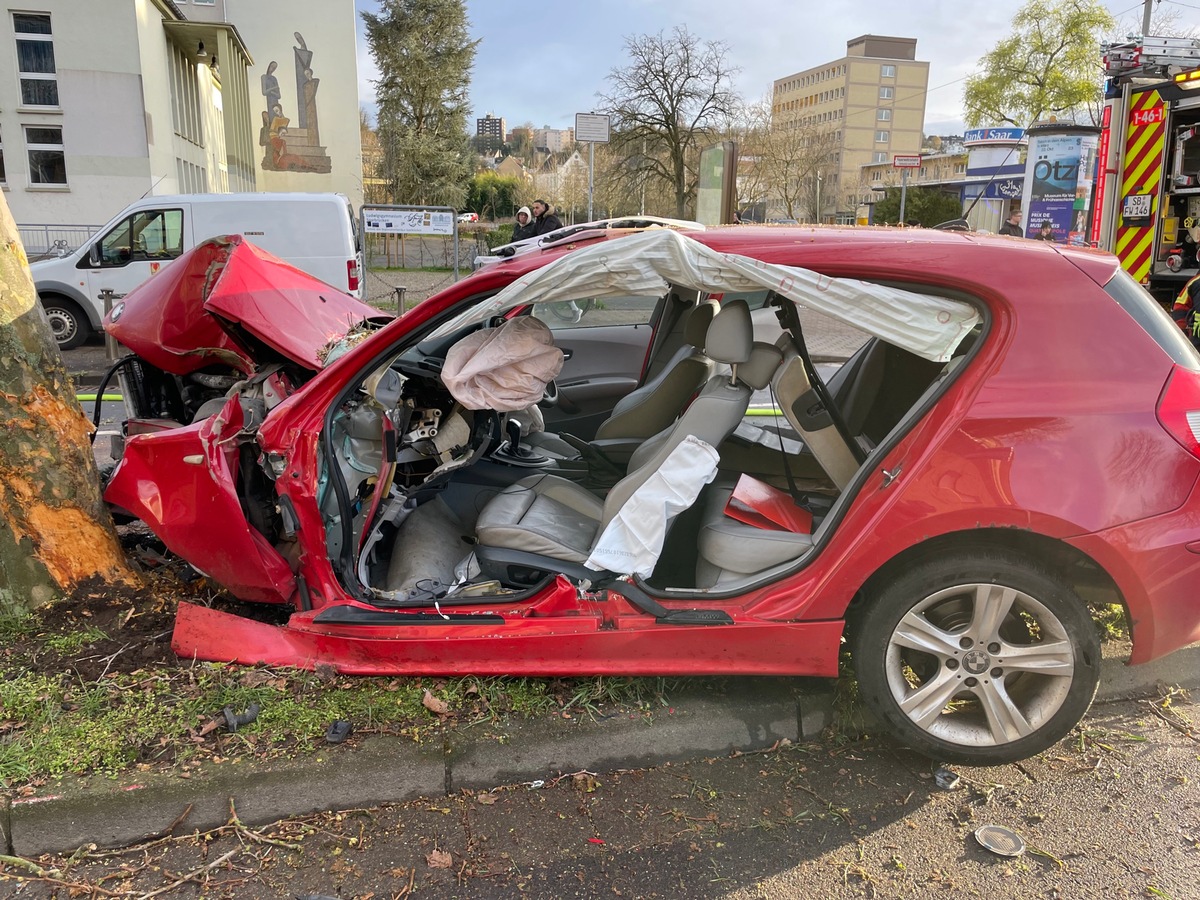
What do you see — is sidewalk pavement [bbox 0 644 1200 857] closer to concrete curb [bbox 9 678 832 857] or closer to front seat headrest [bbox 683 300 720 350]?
concrete curb [bbox 9 678 832 857]

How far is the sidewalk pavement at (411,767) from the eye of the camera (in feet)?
8.19

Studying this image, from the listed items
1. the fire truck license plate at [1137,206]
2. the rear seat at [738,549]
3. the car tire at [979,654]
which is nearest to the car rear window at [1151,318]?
the car tire at [979,654]

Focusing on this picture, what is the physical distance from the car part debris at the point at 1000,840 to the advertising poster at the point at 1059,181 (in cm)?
1468

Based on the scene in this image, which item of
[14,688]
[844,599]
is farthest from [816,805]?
[14,688]

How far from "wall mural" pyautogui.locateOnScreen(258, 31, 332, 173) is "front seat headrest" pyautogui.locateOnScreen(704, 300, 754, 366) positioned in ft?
143

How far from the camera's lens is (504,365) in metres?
3.19

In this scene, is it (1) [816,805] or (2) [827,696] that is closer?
(1) [816,805]

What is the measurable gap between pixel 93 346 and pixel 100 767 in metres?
11.9

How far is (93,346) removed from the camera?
41.5 feet

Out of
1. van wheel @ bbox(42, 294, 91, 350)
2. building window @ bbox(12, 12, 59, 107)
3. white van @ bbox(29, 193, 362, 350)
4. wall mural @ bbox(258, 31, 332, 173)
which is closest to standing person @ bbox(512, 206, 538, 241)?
white van @ bbox(29, 193, 362, 350)

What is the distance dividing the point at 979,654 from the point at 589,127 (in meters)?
10.4

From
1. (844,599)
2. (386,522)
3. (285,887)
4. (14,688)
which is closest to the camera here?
(285,887)

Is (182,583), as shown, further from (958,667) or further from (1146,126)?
(1146,126)

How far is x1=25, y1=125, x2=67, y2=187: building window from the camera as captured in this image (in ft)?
78.0
